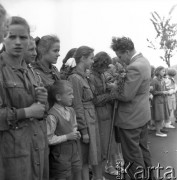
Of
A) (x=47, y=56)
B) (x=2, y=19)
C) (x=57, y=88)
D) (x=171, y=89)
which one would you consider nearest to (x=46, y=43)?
(x=47, y=56)

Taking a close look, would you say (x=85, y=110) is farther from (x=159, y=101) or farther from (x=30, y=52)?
(x=159, y=101)

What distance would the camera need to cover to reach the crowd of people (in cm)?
190

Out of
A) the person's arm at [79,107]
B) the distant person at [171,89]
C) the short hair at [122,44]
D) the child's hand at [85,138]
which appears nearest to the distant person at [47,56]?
the person's arm at [79,107]

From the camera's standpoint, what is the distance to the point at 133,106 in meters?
3.65

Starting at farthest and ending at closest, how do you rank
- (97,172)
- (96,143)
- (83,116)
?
(97,172) → (96,143) → (83,116)

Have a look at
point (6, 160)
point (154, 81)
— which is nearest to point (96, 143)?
point (6, 160)

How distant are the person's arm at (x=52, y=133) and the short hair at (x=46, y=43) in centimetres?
72

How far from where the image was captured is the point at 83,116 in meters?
3.19

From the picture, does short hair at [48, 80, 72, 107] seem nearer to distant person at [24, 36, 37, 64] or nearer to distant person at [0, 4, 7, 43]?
distant person at [24, 36, 37, 64]

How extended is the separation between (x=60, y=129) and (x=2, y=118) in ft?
3.26

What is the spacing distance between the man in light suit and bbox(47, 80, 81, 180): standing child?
989mm

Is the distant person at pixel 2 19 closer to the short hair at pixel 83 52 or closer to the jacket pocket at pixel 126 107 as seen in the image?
the short hair at pixel 83 52

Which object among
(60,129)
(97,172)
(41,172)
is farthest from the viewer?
(97,172)

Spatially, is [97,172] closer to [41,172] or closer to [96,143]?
[96,143]
